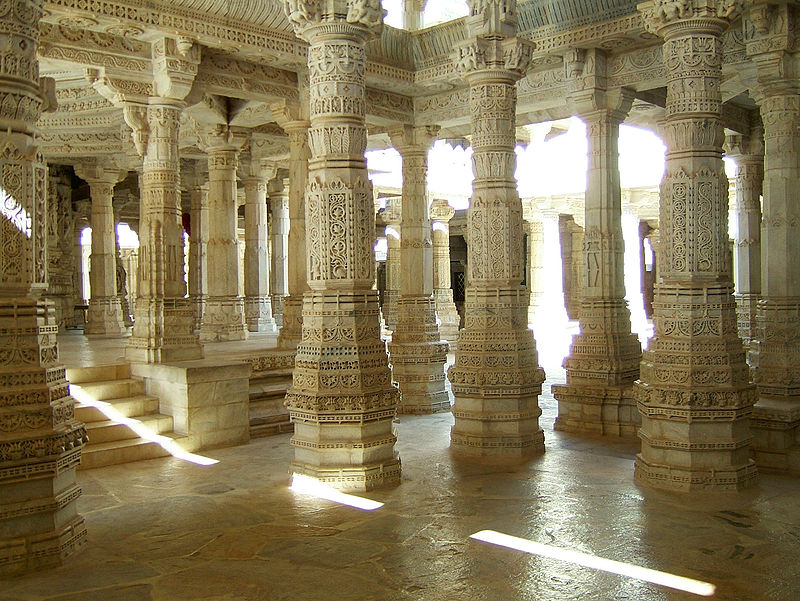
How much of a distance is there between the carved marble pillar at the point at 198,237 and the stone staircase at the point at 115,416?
846cm

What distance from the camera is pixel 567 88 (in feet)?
35.5

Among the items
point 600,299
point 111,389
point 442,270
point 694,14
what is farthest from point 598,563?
point 442,270

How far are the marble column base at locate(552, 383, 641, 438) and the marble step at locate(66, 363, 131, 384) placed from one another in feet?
19.1

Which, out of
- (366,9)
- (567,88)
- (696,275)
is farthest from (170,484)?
(567,88)

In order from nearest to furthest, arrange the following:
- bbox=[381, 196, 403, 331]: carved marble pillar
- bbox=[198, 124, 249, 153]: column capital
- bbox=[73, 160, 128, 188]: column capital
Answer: bbox=[198, 124, 249, 153]: column capital, bbox=[73, 160, 128, 188]: column capital, bbox=[381, 196, 403, 331]: carved marble pillar

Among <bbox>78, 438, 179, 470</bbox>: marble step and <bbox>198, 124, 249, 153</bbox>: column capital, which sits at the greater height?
<bbox>198, 124, 249, 153</bbox>: column capital

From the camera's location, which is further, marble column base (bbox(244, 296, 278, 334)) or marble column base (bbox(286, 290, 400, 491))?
marble column base (bbox(244, 296, 278, 334))

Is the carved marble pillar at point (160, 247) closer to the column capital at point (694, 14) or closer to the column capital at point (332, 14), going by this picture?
the column capital at point (332, 14)

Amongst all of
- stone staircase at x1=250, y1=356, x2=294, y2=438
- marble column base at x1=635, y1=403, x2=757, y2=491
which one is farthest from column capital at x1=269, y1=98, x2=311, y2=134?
marble column base at x1=635, y1=403, x2=757, y2=491

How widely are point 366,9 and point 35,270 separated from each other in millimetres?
3740

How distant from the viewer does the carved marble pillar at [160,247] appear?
407 inches

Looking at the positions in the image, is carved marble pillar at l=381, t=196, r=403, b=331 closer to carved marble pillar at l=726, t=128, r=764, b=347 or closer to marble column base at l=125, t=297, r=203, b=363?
carved marble pillar at l=726, t=128, r=764, b=347

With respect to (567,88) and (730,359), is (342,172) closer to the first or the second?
(730,359)

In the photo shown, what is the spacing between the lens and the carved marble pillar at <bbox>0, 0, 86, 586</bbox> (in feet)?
16.6
